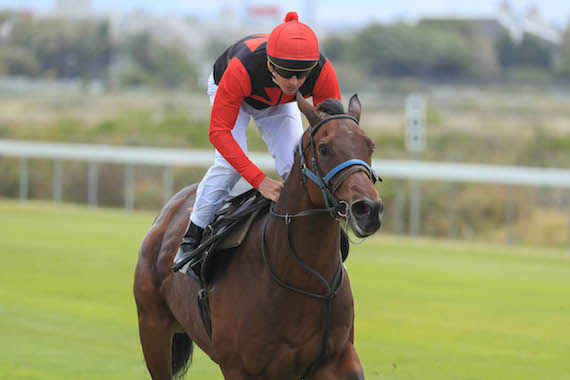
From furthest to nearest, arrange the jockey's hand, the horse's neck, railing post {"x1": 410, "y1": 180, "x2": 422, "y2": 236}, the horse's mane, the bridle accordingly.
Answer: railing post {"x1": 410, "y1": 180, "x2": 422, "y2": 236}
the jockey's hand
the horse's neck
the horse's mane
the bridle

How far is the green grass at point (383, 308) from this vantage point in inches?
241

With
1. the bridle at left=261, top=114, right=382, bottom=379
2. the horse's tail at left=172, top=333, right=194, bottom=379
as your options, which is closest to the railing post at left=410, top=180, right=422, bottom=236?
the horse's tail at left=172, top=333, right=194, bottom=379

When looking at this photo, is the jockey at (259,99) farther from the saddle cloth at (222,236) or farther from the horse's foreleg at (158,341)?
the horse's foreleg at (158,341)

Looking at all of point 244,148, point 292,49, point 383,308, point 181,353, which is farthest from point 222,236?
point 383,308

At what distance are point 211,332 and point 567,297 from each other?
6.04 m

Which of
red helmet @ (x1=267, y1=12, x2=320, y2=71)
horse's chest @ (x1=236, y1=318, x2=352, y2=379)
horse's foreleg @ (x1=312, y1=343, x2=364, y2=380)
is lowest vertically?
horse's foreleg @ (x1=312, y1=343, x2=364, y2=380)

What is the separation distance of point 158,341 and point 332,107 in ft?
6.07

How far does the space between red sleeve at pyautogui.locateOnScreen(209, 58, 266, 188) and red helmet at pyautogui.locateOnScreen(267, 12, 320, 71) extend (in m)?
0.22

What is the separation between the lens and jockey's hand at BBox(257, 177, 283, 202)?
3588 mm

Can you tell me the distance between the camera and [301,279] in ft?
11.4

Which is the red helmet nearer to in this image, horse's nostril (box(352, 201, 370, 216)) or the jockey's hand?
the jockey's hand

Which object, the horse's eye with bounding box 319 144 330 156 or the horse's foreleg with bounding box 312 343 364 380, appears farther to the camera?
the horse's foreleg with bounding box 312 343 364 380

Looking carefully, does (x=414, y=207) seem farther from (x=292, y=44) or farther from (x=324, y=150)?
(x=324, y=150)

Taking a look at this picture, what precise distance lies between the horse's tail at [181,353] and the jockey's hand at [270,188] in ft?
5.06
